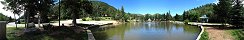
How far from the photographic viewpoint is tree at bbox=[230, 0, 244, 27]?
40.4 metres

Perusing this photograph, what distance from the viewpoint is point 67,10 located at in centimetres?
5088

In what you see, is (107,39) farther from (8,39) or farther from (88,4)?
(88,4)

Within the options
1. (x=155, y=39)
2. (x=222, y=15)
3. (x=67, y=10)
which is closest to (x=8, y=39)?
(x=155, y=39)

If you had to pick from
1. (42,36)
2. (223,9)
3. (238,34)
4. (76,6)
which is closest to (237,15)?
(223,9)

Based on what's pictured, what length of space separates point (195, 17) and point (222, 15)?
5491 centimetres

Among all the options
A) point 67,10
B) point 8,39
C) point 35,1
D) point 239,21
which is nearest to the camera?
point 8,39

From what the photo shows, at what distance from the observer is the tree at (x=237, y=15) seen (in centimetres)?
4036

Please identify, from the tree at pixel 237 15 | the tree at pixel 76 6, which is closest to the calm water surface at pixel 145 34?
the tree at pixel 237 15

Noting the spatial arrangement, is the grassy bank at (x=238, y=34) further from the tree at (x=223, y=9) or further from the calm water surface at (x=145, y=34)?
the tree at (x=223, y=9)

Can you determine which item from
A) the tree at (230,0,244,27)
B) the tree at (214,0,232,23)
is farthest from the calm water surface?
the tree at (214,0,232,23)

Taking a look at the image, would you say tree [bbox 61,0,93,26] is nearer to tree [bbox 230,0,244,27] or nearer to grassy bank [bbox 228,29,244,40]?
tree [bbox 230,0,244,27]

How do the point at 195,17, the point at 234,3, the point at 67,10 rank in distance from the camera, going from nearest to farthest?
the point at 234,3, the point at 67,10, the point at 195,17

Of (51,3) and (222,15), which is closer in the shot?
(51,3)

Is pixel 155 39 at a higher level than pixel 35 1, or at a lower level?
lower
